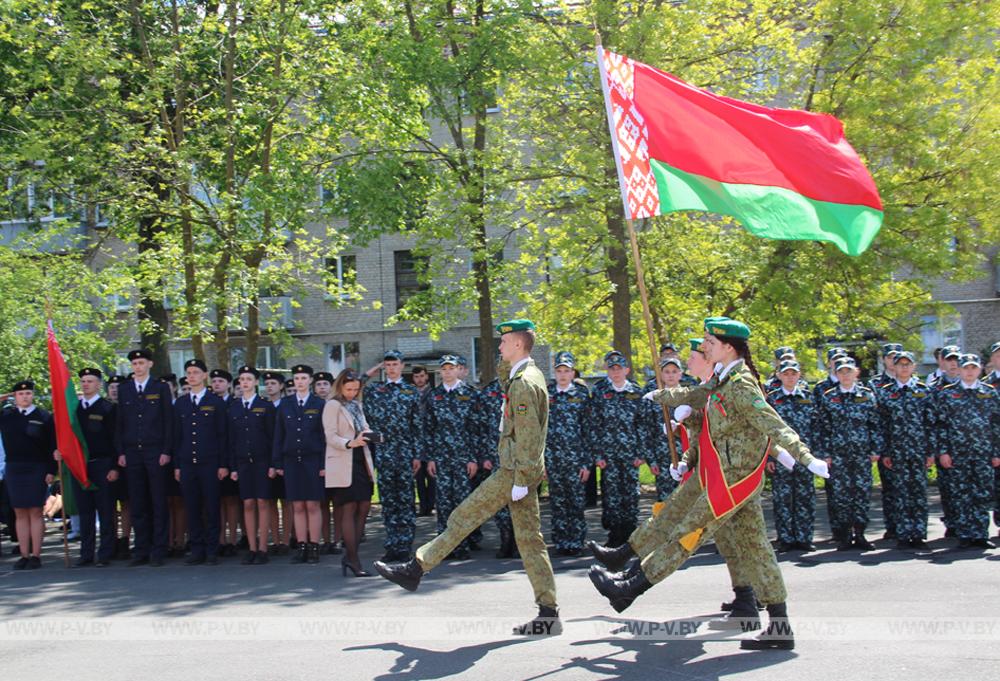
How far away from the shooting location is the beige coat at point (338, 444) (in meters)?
9.72

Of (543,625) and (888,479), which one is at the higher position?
(888,479)

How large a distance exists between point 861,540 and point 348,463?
16.6ft

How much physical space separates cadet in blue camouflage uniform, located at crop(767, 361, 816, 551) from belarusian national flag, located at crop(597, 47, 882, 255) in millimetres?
3344

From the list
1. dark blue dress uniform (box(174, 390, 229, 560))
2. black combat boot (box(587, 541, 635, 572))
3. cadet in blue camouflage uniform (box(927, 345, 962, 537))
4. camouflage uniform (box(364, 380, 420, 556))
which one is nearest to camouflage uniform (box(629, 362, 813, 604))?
black combat boot (box(587, 541, 635, 572))

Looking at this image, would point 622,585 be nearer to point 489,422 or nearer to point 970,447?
point 489,422

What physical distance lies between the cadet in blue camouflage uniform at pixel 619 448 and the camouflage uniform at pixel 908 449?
95.4 inches

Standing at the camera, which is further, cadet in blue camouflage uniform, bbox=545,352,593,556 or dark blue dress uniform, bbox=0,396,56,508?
dark blue dress uniform, bbox=0,396,56,508

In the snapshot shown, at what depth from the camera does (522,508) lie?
279 inches

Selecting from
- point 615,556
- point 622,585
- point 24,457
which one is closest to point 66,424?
point 24,457

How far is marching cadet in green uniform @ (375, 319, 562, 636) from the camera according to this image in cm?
700

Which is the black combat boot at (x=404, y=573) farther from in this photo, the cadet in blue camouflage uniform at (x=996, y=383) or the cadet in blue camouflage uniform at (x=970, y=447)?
the cadet in blue camouflage uniform at (x=996, y=383)

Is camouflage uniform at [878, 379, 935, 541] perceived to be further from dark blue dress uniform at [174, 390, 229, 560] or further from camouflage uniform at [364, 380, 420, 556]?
dark blue dress uniform at [174, 390, 229, 560]

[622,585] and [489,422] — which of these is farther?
[489,422]

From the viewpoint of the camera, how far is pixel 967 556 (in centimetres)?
990
